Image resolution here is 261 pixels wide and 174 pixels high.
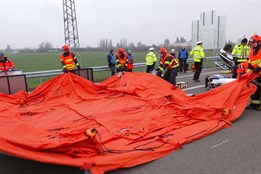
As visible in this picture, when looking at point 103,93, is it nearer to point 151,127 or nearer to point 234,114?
point 151,127

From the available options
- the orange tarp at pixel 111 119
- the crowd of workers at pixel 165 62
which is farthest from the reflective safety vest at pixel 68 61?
the crowd of workers at pixel 165 62

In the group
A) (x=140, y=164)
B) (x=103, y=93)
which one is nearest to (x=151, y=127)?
(x=140, y=164)

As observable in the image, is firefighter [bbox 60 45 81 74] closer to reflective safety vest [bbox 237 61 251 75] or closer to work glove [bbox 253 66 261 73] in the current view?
reflective safety vest [bbox 237 61 251 75]

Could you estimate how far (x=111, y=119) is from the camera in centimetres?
516

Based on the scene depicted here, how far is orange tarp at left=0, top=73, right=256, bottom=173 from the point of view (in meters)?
3.34

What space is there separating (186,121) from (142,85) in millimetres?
2517

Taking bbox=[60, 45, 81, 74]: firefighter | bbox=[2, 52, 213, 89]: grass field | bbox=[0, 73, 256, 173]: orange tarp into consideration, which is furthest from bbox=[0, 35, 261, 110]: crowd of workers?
bbox=[2, 52, 213, 89]: grass field

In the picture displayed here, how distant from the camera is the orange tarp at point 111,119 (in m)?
3.34

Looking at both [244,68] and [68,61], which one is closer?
[244,68]

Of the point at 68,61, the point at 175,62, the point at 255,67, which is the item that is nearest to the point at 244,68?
the point at 255,67

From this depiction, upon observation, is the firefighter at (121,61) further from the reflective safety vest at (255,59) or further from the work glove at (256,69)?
the work glove at (256,69)

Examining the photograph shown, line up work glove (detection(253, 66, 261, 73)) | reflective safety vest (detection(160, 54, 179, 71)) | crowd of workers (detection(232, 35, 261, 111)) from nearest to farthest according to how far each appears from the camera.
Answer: work glove (detection(253, 66, 261, 73)) < crowd of workers (detection(232, 35, 261, 111)) < reflective safety vest (detection(160, 54, 179, 71))

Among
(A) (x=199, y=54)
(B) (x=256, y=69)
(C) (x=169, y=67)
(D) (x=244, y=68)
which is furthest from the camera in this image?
(A) (x=199, y=54)

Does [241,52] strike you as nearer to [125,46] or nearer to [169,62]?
[169,62]
